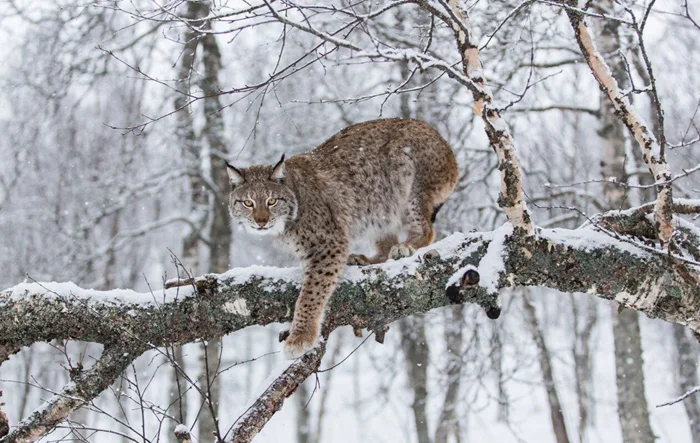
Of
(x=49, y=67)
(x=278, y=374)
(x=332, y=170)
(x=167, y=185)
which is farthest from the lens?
(x=167, y=185)

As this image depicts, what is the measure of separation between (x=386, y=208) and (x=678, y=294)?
7.31 feet

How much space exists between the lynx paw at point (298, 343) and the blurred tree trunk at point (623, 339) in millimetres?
5654

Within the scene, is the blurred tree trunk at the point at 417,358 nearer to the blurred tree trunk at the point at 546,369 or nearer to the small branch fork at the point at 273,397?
the blurred tree trunk at the point at 546,369

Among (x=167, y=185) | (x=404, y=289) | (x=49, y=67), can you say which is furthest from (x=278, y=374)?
(x=167, y=185)

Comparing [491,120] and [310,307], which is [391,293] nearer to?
[310,307]

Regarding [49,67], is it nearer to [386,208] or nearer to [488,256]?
[386,208]

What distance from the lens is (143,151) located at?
470 inches

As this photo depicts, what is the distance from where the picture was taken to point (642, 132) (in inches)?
161

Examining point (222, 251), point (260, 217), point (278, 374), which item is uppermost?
point (222, 251)

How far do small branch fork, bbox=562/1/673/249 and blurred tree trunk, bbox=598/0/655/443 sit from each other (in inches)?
191

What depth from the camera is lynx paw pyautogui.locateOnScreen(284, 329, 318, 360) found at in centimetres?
438

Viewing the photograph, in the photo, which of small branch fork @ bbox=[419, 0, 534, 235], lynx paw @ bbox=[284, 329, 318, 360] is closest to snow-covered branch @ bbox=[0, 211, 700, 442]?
lynx paw @ bbox=[284, 329, 318, 360]

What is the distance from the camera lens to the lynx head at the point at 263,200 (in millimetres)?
5086

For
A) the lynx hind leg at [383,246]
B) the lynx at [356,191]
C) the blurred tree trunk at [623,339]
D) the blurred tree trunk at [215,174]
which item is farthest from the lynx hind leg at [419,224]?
the blurred tree trunk at [215,174]
